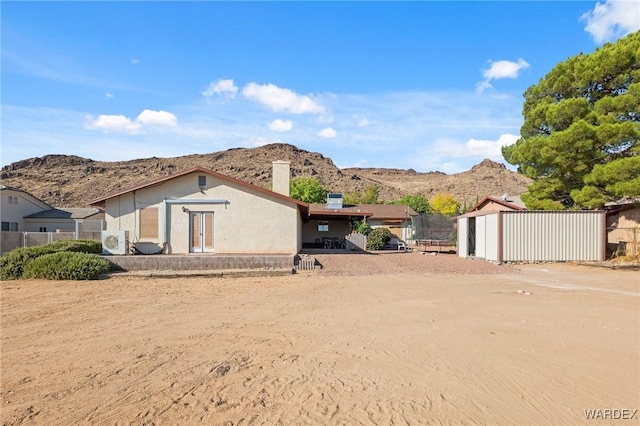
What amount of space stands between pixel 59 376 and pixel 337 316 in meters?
4.67

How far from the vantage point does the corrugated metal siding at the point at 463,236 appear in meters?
23.9

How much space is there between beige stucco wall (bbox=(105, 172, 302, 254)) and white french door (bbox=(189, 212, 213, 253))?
0.67 ft

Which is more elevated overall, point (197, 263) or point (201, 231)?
point (201, 231)

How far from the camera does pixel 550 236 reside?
19.6 metres

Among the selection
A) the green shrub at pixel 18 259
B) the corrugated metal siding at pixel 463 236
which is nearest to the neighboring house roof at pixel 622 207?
the corrugated metal siding at pixel 463 236

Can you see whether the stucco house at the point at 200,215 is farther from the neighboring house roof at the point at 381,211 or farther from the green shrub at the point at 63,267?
the neighboring house roof at the point at 381,211

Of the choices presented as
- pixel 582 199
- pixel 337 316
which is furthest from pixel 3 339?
pixel 582 199

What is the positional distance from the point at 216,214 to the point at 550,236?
49.7 ft

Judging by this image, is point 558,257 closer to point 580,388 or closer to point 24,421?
point 580,388

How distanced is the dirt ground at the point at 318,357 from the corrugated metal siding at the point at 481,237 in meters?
10.6

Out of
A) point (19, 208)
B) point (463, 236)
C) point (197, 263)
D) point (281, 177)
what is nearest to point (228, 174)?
point (19, 208)

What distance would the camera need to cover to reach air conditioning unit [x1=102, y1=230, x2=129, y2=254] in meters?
17.0

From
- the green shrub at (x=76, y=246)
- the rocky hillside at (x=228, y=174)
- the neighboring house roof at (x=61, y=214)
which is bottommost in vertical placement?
the green shrub at (x=76, y=246)

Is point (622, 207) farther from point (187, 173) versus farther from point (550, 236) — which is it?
point (187, 173)
